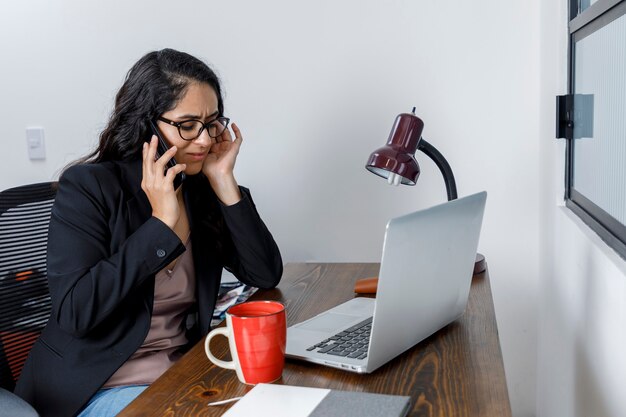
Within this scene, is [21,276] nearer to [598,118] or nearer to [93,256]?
[93,256]

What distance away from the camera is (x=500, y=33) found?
2072 mm

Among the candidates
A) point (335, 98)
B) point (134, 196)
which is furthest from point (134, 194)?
point (335, 98)

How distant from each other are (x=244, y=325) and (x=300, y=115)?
1.35 m

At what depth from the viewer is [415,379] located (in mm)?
963

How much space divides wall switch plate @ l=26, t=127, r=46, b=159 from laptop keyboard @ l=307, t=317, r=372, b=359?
1521mm

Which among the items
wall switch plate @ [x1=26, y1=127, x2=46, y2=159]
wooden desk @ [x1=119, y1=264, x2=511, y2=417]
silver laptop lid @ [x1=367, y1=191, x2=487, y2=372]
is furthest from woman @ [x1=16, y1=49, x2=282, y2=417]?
wall switch plate @ [x1=26, y1=127, x2=46, y2=159]

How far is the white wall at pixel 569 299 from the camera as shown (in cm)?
113

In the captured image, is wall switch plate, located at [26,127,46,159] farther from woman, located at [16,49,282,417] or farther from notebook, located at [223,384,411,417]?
notebook, located at [223,384,411,417]

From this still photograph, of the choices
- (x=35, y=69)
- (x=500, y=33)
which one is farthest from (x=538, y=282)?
(x=35, y=69)

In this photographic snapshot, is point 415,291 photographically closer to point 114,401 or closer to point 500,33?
point 114,401

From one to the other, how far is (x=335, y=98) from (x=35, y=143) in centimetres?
96

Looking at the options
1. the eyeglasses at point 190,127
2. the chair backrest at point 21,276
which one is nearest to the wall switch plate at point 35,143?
the chair backrest at point 21,276

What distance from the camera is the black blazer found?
1.25 metres

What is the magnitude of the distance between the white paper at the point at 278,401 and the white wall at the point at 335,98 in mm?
1339
